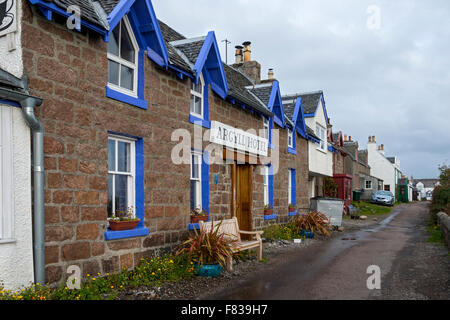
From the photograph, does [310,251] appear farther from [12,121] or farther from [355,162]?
[355,162]

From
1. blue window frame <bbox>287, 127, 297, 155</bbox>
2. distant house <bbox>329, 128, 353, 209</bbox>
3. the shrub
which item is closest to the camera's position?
the shrub

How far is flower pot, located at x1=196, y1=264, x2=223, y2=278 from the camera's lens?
811cm

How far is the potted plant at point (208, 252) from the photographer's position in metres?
8.15

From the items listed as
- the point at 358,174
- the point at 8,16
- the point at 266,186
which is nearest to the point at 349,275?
the point at 266,186

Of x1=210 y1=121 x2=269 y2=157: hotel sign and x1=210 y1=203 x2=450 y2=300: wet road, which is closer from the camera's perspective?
x1=210 y1=203 x2=450 y2=300: wet road

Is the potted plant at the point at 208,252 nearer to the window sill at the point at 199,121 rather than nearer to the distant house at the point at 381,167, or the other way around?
the window sill at the point at 199,121

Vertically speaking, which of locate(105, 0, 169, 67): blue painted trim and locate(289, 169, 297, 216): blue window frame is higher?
locate(105, 0, 169, 67): blue painted trim

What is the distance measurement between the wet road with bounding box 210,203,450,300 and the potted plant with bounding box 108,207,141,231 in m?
2.06

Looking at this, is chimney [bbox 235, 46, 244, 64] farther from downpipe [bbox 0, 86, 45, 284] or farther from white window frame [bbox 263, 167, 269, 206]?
downpipe [bbox 0, 86, 45, 284]

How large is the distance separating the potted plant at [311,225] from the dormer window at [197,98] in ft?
23.2

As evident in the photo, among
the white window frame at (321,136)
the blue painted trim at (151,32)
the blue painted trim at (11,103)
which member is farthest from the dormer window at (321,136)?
the blue painted trim at (11,103)

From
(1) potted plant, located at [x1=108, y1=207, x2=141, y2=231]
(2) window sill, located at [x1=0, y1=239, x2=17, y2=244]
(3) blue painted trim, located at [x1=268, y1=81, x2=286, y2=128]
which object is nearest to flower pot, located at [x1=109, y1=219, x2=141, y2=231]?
(1) potted plant, located at [x1=108, y1=207, x2=141, y2=231]

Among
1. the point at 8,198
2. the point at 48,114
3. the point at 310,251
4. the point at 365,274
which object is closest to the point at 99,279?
the point at 8,198

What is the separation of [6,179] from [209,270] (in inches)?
166
